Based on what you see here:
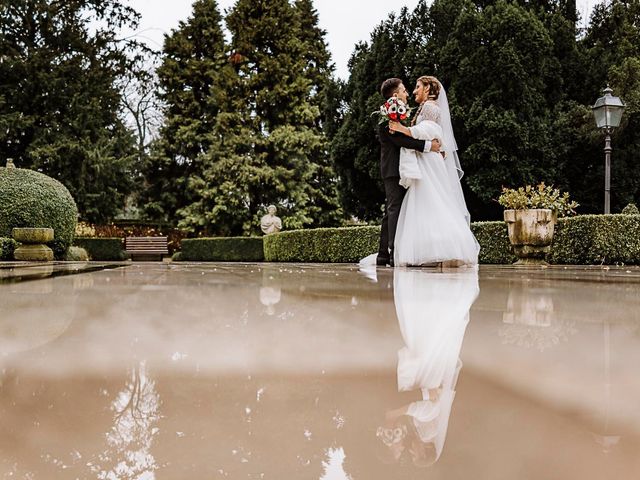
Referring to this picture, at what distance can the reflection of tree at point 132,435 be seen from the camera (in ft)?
1.84

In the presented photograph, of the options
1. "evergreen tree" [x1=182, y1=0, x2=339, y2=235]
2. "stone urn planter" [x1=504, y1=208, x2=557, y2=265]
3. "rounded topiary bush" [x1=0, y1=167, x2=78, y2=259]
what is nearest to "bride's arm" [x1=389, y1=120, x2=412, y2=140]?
"stone urn planter" [x1=504, y1=208, x2=557, y2=265]

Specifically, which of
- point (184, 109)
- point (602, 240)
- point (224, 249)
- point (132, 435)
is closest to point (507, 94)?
point (602, 240)

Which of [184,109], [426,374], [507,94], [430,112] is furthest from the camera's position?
[184,109]

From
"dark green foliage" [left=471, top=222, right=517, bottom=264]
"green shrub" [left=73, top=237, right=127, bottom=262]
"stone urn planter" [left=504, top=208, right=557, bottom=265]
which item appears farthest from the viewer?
"green shrub" [left=73, top=237, right=127, bottom=262]

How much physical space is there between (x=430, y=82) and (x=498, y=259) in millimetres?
4463

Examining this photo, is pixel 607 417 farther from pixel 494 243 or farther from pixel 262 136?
pixel 262 136

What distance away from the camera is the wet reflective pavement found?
569 millimetres

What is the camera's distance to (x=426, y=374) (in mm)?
942

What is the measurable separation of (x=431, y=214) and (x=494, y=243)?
4.32m

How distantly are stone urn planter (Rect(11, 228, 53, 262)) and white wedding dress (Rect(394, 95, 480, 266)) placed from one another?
7.56 metres

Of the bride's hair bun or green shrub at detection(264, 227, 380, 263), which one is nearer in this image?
the bride's hair bun

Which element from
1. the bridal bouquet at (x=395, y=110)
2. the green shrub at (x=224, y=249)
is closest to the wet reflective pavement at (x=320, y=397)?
the bridal bouquet at (x=395, y=110)

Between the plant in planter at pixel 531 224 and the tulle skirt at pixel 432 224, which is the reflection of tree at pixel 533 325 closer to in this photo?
the tulle skirt at pixel 432 224

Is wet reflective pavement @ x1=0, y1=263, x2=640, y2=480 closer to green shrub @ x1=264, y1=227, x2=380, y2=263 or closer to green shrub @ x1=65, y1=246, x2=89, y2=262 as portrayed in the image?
green shrub @ x1=264, y1=227, x2=380, y2=263
